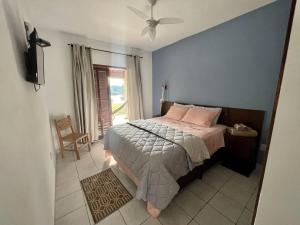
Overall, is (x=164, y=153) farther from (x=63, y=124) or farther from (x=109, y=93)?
(x=109, y=93)

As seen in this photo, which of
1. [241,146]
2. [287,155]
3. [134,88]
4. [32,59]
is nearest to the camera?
[287,155]

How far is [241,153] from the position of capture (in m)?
2.10

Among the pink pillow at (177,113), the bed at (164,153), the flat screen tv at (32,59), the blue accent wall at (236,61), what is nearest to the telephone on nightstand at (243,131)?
the bed at (164,153)

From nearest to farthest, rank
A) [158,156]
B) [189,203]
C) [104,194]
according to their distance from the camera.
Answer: [158,156] → [189,203] → [104,194]

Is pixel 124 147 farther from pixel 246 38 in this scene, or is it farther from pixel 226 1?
pixel 246 38

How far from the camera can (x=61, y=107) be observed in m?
2.83

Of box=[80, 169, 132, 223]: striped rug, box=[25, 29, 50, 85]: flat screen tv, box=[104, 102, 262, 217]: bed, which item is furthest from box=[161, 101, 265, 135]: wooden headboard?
box=[25, 29, 50, 85]: flat screen tv

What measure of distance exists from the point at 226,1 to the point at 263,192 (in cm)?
235

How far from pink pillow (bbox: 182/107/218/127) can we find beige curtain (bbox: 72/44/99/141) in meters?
2.18

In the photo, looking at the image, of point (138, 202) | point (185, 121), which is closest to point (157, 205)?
point (138, 202)

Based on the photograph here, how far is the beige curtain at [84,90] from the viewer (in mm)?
2850

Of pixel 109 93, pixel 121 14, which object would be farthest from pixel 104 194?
pixel 121 14

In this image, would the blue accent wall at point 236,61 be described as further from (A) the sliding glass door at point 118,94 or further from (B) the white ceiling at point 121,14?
(A) the sliding glass door at point 118,94

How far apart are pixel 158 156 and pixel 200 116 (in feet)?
4.96
